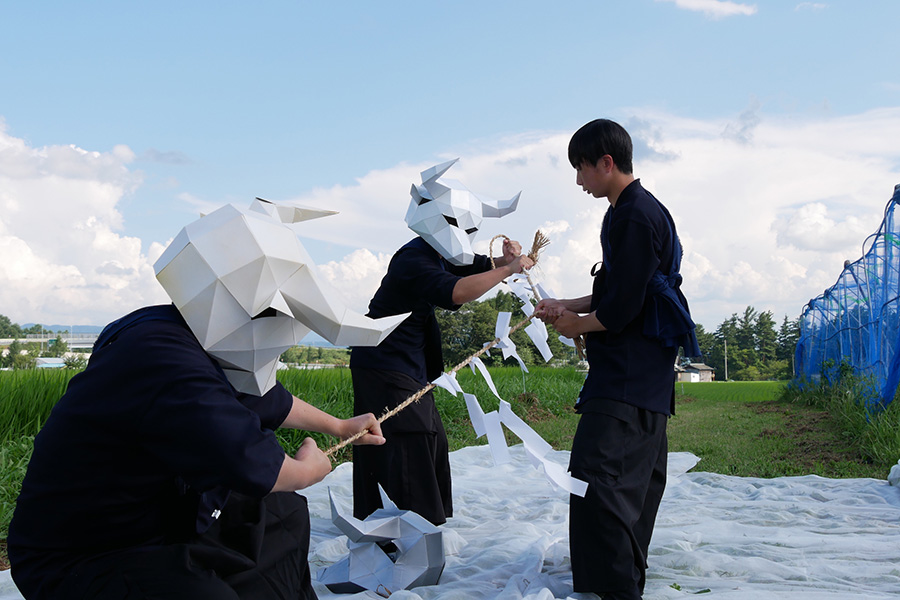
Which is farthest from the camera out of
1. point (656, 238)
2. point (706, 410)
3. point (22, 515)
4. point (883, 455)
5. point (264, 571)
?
point (706, 410)

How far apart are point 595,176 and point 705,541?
6.22 ft

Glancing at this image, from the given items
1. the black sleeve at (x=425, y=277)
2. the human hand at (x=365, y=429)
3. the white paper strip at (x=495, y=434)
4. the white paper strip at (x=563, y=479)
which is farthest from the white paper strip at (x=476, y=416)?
the human hand at (x=365, y=429)

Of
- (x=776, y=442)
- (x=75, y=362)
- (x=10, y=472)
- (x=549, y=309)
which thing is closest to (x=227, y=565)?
(x=549, y=309)

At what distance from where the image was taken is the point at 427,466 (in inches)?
117

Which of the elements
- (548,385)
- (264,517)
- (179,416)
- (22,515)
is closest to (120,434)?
(179,416)

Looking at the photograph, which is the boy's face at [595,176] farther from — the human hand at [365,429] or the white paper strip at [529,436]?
the human hand at [365,429]

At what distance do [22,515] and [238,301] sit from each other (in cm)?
65

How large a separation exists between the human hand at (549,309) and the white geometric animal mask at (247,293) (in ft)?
4.30

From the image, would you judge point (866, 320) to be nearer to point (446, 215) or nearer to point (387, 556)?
point (446, 215)

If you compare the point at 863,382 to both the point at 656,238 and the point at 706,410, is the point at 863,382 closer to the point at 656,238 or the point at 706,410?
the point at 706,410

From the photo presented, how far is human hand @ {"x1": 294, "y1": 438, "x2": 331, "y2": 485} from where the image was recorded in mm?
1535

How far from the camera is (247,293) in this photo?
150 centimetres

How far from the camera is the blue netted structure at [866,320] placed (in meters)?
6.25

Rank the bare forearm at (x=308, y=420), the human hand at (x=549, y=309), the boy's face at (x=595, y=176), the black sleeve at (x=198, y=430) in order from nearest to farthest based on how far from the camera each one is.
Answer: the black sleeve at (x=198, y=430) → the bare forearm at (x=308, y=420) → the boy's face at (x=595, y=176) → the human hand at (x=549, y=309)
